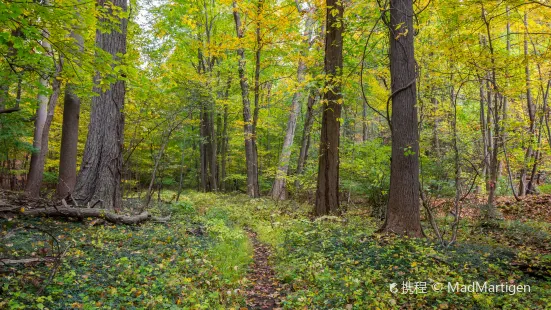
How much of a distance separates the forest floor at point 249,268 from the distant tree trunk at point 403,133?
0.63 metres

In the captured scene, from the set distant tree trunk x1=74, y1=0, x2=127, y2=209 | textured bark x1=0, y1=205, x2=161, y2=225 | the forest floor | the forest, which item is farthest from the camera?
distant tree trunk x1=74, y1=0, x2=127, y2=209

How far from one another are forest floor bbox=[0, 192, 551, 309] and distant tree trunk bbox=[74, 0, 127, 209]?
1.25m

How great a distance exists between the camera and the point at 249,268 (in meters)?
5.70

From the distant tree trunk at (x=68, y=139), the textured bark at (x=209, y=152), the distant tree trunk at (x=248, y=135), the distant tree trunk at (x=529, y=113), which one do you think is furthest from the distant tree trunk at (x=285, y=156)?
the distant tree trunk at (x=529, y=113)

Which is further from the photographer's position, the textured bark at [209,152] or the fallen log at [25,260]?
the textured bark at [209,152]

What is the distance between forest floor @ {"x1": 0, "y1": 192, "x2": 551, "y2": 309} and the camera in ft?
11.5

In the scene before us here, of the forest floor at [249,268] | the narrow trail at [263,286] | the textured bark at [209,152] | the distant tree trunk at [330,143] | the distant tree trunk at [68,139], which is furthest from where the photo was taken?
the textured bark at [209,152]

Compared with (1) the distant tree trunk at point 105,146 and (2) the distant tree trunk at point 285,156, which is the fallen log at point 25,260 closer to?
(1) the distant tree trunk at point 105,146

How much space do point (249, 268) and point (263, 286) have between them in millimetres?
796

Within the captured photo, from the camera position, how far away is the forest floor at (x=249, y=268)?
350 centimetres

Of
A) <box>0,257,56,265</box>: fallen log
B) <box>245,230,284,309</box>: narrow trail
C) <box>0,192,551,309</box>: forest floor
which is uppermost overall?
<box>0,257,56,265</box>: fallen log

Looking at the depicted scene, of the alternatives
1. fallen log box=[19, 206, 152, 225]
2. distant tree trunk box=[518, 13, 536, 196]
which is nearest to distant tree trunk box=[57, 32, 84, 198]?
fallen log box=[19, 206, 152, 225]

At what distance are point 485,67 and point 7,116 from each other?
13790mm

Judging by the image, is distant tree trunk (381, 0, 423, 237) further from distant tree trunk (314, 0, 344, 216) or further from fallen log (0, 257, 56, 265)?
fallen log (0, 257, 56, 265)
